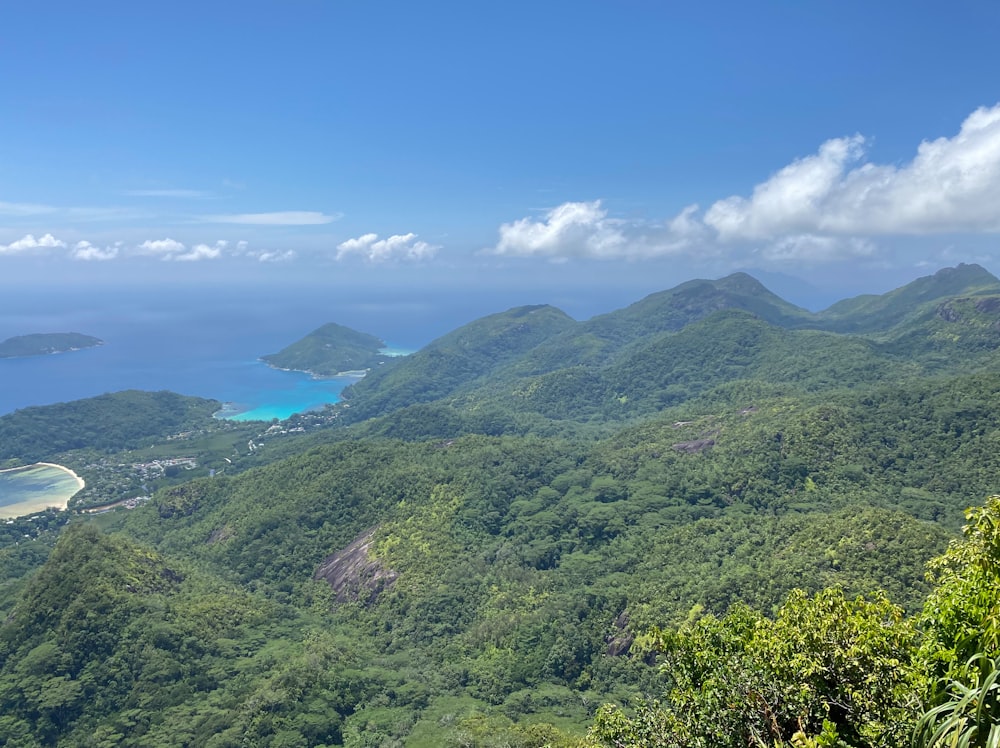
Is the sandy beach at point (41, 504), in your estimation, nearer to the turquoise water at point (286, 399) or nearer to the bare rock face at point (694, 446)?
the turquoise water at point (286, 399)

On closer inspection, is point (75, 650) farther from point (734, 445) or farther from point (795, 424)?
point (795, 424)

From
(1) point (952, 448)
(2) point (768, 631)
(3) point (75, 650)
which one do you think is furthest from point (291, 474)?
(1) point (952, 448)

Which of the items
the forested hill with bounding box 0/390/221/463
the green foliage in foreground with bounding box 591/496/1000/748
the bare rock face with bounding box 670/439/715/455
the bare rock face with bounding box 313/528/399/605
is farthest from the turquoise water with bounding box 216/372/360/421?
the green foliage in foreground with bounding box 591/496/1000/748

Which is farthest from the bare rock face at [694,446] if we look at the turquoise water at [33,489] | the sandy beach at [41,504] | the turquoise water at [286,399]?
the turquoise water at [286,399]

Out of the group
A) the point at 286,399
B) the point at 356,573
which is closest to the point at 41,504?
the point at 356,573

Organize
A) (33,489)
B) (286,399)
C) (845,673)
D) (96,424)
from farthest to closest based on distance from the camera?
(286,399)
(96,424)
(33,489)
(845,673)

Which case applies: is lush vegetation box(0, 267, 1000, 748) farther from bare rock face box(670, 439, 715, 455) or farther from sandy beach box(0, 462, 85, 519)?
sandy beach box(0, 462, 85, 519)

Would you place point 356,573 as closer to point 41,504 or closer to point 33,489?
point 41,504
